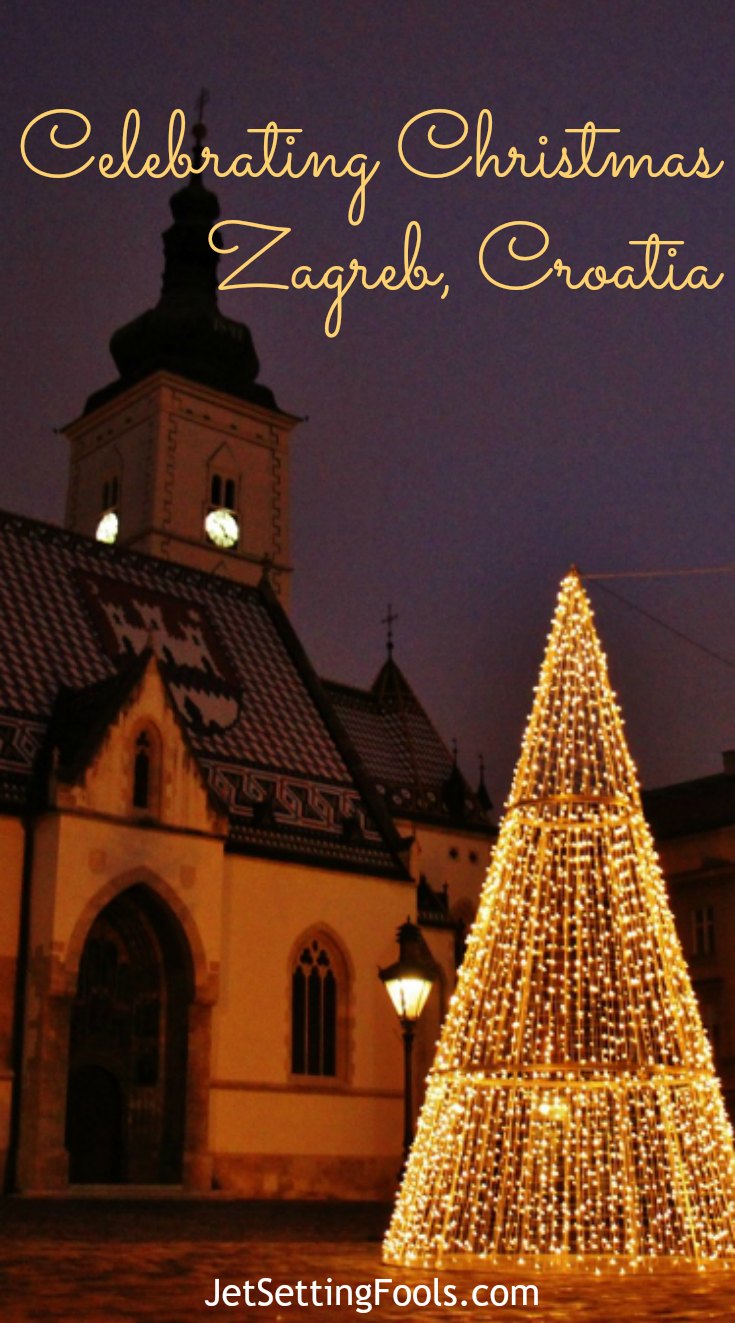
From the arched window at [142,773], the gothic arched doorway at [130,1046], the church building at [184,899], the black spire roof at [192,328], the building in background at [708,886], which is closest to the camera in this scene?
A: the church building at [184,899]

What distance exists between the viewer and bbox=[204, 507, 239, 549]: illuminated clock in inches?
2411

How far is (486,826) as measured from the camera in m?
48.0

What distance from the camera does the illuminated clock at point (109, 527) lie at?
6200 centimetres

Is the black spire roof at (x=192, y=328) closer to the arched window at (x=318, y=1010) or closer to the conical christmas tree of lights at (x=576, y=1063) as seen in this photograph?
the arched window at (x=318, y=1010)

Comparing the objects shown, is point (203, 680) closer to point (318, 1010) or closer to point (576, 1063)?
point (318, 1010)

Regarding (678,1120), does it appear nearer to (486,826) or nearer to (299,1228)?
(299,1228)

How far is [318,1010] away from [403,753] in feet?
56.3

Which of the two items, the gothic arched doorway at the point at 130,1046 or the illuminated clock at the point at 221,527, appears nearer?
the gothic arched doorway at the point at 130,1046

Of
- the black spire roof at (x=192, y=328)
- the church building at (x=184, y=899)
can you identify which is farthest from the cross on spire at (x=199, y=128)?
the church building at (x=184, y=899)

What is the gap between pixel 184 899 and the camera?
27.8 m

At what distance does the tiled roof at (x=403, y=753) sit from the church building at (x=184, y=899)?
317 inches

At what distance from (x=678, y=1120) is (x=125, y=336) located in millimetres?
57507

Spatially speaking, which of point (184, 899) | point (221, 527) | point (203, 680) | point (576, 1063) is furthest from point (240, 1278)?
point (221, 527)

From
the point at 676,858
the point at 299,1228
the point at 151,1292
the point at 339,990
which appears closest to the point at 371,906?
the point at 339,990
